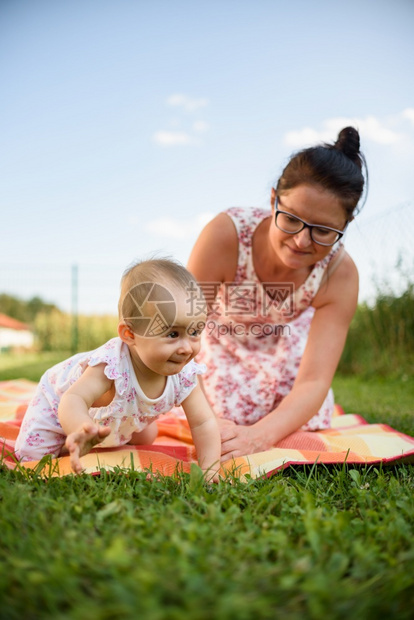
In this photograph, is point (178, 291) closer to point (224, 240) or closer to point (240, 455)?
point (240, 455)

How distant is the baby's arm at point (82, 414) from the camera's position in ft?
4.67

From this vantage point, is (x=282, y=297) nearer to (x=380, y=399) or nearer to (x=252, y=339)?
(x=252, y=339)

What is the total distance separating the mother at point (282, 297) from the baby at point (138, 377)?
12.2 inches

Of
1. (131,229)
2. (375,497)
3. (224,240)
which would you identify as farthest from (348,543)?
(131,229)

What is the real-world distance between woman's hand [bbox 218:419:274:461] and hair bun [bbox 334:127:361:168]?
142 centimetres

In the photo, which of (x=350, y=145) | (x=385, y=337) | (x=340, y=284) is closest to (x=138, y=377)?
(x=340, y=284)

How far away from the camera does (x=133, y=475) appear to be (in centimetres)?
162

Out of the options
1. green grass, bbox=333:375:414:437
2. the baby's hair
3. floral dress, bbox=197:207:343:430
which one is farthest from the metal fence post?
the baby's hair

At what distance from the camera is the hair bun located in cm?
251

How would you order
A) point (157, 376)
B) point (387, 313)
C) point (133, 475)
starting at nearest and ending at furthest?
point (133, 475), point (157, 376), point (387, 313)

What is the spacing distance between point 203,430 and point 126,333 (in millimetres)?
490

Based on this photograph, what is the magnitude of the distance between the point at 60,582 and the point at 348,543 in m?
0.63

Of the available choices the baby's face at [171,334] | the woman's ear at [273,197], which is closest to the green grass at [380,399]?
the woman's ear at [273,197]

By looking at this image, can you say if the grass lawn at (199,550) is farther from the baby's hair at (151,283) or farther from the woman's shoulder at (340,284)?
the woman's shoulder at (340,284)
